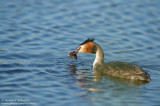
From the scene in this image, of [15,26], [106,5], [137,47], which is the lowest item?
[137,47]

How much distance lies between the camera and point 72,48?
1346 centimetres

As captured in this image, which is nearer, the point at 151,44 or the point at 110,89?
the point at 110,89

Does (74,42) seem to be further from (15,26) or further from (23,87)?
(23,87)

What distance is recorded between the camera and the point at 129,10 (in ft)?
61.5

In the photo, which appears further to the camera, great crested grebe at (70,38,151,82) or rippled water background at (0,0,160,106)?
great crested grebe at (70,38,151,82)

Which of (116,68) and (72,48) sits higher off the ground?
(72,48)

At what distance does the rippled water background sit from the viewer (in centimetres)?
896

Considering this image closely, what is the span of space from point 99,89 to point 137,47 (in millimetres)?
4811

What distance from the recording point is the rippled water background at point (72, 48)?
8961 millimetres

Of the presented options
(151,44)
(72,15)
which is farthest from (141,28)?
(72,15)

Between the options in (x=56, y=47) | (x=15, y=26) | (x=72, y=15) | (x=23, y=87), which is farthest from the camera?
(x=72, y=15)

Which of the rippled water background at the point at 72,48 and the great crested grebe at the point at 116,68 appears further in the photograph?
the great crested grebe at the point at 116,68

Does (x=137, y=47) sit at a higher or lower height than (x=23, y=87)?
higher

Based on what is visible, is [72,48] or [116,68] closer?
[116,68]
